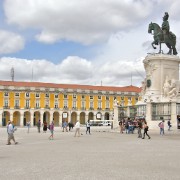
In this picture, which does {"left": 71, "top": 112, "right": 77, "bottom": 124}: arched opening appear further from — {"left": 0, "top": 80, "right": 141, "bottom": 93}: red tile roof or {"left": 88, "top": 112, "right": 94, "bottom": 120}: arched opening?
{"left": 0, "top": 80, "right": 141, "bottom": 93}: red tile roof

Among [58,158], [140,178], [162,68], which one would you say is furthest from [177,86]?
[140,178]

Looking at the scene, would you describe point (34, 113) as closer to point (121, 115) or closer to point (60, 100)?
point (60, 100)

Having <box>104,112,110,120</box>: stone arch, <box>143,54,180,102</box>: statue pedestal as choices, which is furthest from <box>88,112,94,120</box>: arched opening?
<box>143,54,180,102</box>: statue pedestal

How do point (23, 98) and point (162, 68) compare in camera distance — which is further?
point (23, 98)

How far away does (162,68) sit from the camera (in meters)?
31.2

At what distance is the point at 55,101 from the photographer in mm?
83375

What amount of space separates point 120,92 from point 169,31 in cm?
5551

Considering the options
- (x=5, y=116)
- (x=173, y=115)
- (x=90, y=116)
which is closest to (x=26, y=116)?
(x=5, y=116)

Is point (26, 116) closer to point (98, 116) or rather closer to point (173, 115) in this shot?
point (98, 116)

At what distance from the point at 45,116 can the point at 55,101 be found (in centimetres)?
418

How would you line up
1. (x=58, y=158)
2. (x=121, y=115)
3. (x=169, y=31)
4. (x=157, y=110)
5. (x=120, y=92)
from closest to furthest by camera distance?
1. (x=58, y=158)
2. (x=157, y=110)
3. (x=169, y=31)
4. (x=121, y=115)
5. (x=120, y=92)

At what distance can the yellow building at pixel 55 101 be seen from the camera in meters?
79.9

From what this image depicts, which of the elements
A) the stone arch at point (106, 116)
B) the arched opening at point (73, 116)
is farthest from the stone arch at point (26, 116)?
the stone arch at point (106, 116)

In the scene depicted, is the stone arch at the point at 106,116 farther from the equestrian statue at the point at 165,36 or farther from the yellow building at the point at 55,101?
the equestrian statue at the point at 165,36
